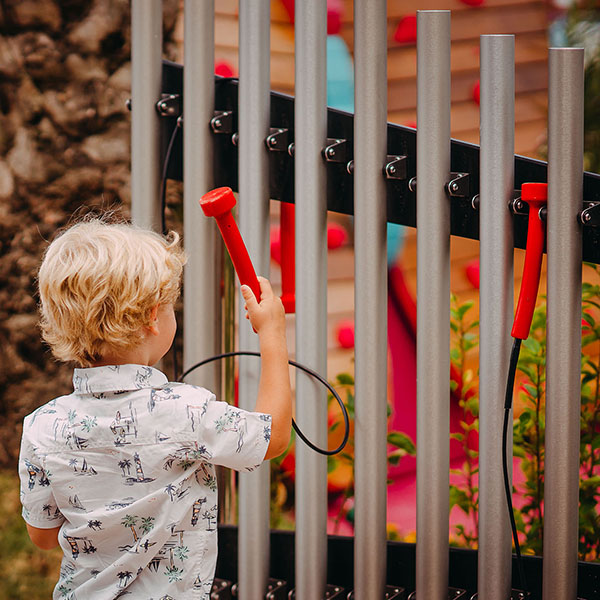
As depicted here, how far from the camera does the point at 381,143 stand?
1.31 meters

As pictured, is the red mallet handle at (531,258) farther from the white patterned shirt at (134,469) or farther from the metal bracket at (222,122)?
the metal bracket at (222,122)

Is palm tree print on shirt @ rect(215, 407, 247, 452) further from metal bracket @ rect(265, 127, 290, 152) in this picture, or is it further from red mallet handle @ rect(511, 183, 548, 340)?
metal bracket @ rect(265, 127, 290, 152)

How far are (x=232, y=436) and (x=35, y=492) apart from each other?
0.26m

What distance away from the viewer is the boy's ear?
40.7 inches

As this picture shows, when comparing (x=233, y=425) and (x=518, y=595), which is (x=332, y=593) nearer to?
(x=518, y=595)

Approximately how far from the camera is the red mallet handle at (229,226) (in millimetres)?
1124

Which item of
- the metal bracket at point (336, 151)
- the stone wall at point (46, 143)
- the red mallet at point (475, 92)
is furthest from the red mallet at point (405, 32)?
the metal bracket at point (336, 151)

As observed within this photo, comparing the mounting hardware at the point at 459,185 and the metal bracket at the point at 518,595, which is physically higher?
the mounting hardware at the point at 459,185

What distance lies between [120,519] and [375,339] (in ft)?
1.60

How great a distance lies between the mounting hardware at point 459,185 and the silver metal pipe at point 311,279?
0.66 feet

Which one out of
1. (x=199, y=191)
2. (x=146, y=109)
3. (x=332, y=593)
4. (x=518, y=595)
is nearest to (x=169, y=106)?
(x=146, y=109)

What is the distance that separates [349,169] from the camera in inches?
53.3

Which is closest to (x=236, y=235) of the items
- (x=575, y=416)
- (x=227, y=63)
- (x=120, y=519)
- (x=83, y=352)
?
(x=83, y=352)

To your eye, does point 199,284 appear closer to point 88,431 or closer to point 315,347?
point 315,347
